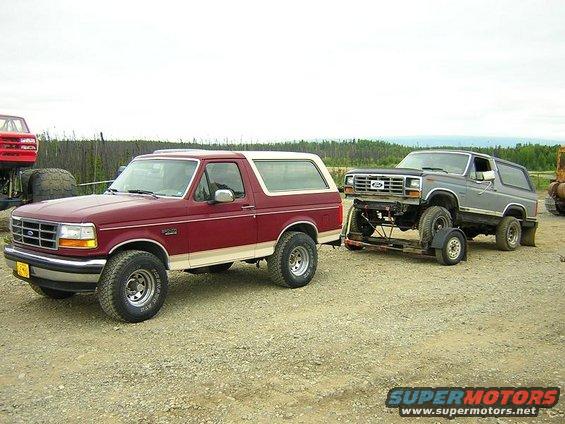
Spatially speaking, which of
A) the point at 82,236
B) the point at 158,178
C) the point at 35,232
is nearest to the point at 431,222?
the point at 158,178

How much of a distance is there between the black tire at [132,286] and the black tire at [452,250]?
18.2 feet

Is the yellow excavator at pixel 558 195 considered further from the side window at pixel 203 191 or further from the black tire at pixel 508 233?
the side window at pixel 203 191

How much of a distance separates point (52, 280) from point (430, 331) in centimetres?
424

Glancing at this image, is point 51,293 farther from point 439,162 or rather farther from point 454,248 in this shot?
point 439,162

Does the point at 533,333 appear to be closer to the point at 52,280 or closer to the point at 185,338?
the point at 185,338

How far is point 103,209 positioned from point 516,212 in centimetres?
971

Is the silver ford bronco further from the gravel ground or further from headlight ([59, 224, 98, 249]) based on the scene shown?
headlight ([59, 224, 98, 249])

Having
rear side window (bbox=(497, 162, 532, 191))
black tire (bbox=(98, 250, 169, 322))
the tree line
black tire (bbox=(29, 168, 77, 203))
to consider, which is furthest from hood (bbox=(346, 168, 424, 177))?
the tree line

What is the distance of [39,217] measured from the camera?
22.5 feet

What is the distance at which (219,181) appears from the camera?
26.2 ft

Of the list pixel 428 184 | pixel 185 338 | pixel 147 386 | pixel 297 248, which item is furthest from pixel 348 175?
pixel 147 386

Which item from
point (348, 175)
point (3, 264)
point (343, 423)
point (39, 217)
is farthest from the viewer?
point (348, 175)

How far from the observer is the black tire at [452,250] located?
35.1ft

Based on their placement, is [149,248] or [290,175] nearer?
[149,248]
